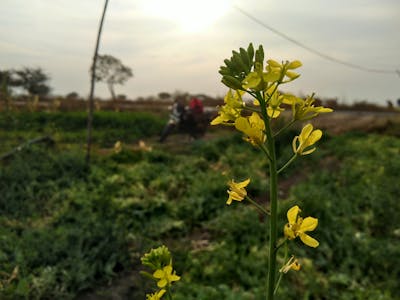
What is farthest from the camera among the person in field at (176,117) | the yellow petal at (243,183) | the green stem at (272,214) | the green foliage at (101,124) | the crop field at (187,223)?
the green foliage at (101,124)

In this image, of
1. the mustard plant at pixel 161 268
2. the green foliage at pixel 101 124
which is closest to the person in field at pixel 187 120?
the green foliage at pixel 101 124

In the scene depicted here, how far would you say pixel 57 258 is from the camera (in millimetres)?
4133

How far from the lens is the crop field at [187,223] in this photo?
387 centimetres

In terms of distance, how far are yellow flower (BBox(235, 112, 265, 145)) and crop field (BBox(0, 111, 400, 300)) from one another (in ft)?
4.34

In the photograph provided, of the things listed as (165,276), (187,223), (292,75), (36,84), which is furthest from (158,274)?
(36,84)

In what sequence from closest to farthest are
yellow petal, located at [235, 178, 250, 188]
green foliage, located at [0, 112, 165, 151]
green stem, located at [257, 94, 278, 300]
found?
green stem, located at [257, 94, 278, 300], yellow petal, located at [235, 178, 250, 188], green foliage, located at [0, 112, 165, 151]

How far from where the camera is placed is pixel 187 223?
568 cm

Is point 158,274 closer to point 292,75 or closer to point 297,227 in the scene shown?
point 297,227

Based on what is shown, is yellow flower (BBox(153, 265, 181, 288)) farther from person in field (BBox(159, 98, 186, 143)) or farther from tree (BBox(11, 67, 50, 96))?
tree (BBox(11, 67, 50, 96))

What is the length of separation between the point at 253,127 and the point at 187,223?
4858 mm

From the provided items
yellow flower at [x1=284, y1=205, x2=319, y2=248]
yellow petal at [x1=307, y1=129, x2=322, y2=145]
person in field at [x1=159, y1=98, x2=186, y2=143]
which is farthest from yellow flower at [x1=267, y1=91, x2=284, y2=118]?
person in field at [x1=159, y1=98, x2=186, y2=143]

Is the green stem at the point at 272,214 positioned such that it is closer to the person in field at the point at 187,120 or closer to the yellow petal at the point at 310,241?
the yellow petal at the point at 310,241

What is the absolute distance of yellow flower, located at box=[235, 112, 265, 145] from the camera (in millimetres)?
912

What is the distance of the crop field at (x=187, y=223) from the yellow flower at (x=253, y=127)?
1324 mm
